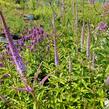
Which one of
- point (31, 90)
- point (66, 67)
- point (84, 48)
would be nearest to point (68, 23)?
point (84, 48)

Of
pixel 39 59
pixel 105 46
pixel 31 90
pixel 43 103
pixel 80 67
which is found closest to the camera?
pixel 31 90

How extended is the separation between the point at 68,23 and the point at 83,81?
2.79 meters

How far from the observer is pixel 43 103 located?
3.88 metres

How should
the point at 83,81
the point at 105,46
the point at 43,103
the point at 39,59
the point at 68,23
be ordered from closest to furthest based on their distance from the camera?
the point at 43,103 < the point at 83,81 < the point at 105,46 < the point at 39,59 < the point at 68,23

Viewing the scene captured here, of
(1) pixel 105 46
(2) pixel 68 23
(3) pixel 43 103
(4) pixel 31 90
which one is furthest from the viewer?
(2) pixel 68 23

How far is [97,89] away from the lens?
414cm

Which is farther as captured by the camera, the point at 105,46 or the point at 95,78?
the point at 105,46

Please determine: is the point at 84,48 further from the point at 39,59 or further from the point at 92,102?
the point at 92,102

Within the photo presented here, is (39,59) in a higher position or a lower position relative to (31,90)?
lower

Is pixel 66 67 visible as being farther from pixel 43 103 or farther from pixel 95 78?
pixel 43 103

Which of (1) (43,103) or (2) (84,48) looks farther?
(2) (84,48)

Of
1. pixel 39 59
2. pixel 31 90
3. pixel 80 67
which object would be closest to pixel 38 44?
pixel 39 59

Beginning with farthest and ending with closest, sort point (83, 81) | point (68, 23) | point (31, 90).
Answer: point (68, 23) → point (83, 81) → point (31, 90)

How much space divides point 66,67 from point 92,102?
79cm
